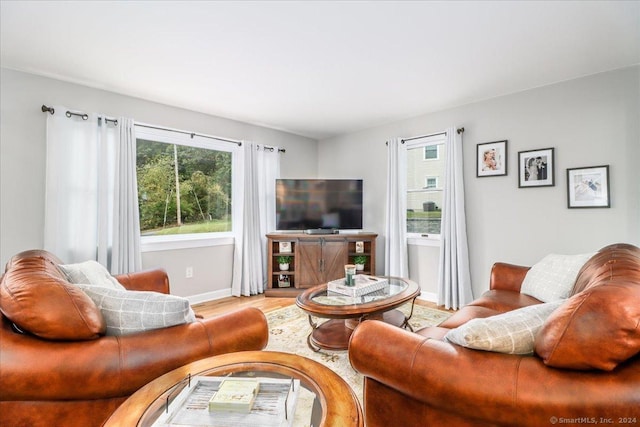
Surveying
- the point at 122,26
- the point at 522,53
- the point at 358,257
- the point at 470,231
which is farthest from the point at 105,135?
the point at 470,231

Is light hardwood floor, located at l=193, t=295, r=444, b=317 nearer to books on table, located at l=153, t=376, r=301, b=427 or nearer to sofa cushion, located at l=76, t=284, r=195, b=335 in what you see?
sofa cushion, located at l=76, t=284, r=195, b=335

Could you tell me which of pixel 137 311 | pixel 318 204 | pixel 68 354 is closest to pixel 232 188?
pixel 318 204

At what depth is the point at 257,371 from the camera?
1.15 m

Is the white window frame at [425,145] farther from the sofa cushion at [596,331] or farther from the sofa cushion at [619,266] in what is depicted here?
the sofa cushion at [596,331]

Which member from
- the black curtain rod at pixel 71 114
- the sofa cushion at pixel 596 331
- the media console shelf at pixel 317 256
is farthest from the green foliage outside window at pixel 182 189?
the sofa cushion at pixel 596 331

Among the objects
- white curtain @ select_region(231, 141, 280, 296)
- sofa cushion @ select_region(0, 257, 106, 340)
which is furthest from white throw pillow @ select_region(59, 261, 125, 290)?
white curtain @ select_region(231, 141, 280, 296)

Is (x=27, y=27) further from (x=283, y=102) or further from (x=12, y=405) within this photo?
(x=12, y=405)

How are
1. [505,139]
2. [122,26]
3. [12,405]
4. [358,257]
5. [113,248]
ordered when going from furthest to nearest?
[358,257], [505,139], [113,248], [122,26], [12,405]

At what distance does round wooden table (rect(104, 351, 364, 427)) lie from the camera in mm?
866

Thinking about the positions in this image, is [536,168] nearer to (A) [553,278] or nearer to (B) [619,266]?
(A) [553,278]

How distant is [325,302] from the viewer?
2.48m

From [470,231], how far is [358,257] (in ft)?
→ 4.90

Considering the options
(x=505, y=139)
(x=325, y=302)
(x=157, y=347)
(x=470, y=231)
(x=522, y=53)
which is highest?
(x=522, y=53)

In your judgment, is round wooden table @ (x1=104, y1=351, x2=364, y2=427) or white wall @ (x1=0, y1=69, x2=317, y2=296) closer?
round wooden table @ (x1=104, y1=351, x2=364, y2=427)
